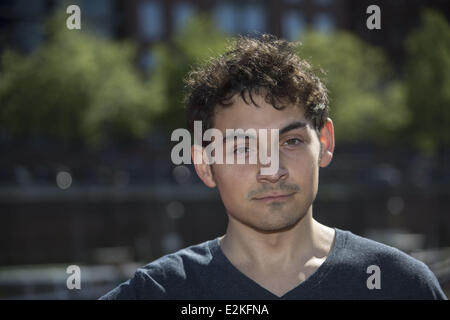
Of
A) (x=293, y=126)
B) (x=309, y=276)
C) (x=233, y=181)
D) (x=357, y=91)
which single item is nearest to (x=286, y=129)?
(x=293, y=126)

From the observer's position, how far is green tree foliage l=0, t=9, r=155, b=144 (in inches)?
1307

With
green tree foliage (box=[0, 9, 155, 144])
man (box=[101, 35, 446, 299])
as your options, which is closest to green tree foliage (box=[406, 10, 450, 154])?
green tree foliage (box=[0, 9, 155, 144])

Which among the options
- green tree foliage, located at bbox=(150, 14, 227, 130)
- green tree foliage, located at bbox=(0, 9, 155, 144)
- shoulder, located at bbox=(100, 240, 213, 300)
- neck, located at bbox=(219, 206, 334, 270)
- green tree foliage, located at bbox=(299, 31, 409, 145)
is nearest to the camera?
shoulder, located at bbox=(100, 240, 213, 300)

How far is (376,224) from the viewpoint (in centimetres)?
4234

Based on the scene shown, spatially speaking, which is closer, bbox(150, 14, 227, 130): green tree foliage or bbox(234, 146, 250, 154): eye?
bbox(234, 146, 250, 154): eye

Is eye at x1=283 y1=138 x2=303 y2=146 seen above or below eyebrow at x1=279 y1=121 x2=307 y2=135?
below

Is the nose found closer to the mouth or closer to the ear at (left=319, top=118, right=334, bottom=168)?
the mouth

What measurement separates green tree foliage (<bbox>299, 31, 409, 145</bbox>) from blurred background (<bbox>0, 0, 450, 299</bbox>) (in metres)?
0.10

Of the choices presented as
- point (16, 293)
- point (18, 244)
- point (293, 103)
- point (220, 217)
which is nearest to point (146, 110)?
point (220, 217)

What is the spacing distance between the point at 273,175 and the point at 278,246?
36 centimetres

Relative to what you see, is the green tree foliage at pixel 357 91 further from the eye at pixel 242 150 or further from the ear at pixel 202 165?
the eye at pixel 242 150

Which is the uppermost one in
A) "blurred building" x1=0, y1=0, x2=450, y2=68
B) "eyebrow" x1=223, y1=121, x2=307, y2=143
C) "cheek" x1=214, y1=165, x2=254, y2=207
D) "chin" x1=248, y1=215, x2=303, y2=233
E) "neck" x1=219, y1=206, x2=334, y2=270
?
"blurred building" x1=0, y1=0, x2=450, y2=68

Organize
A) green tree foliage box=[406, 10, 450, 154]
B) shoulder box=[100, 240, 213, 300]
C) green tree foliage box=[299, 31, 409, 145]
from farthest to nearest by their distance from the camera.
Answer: green tree foliage box=[299, 31, 409, 145]
green tree foliage box=[406, 10, 450, 154]
shoulder box=[100, 240, 213, 300]

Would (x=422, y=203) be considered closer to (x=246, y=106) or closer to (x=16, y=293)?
(x=16, y=293)
